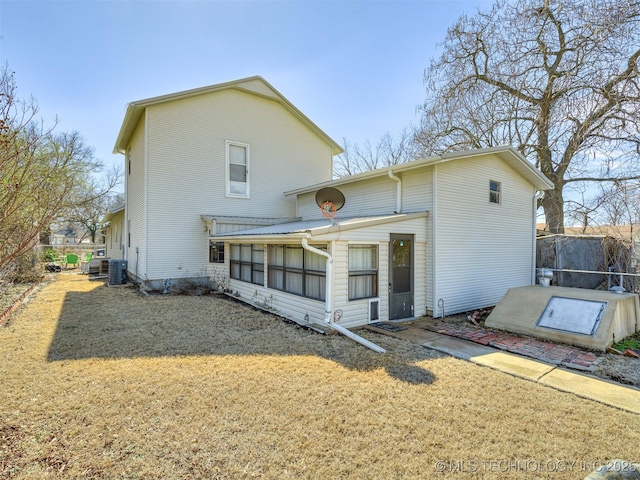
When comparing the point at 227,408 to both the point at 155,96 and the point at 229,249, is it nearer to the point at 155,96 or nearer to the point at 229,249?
the point at 229,249

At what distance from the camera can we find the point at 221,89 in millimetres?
12156

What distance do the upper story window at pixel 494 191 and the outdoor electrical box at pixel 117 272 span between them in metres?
13.6

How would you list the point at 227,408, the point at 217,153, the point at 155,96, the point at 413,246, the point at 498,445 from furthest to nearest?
the point at 217,153 → the point at 155,96 → the point at 413,246 → the point at 227,408 → the point at 498,445

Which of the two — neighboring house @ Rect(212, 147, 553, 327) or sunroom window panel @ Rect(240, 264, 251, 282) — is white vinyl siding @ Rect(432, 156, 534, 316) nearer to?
neighboring house @ Rect(212, 147, 553, 327)

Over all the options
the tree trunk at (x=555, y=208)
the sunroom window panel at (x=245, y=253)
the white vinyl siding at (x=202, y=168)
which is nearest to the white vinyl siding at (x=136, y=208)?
the white vinyl siding at (x=202, y=168)

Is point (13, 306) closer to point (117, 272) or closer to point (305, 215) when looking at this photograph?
point (117, 272)

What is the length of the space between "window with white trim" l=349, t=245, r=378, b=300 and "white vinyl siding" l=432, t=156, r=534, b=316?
175 centimetres

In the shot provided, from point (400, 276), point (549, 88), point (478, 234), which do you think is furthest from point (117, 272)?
point (549, 88)

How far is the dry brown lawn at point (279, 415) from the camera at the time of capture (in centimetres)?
278

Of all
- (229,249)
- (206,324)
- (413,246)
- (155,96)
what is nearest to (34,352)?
(206,324)

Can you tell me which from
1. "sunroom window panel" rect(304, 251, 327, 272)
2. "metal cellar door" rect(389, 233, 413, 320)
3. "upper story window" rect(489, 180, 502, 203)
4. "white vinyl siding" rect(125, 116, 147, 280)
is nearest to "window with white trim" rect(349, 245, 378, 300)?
"metal cellar door" rect(389, 233, 413, 320)

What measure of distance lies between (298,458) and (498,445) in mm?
1842

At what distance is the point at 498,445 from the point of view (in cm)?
305

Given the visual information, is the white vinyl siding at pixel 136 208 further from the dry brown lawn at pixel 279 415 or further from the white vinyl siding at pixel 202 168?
the dry brown lawn at pixel 279 415
